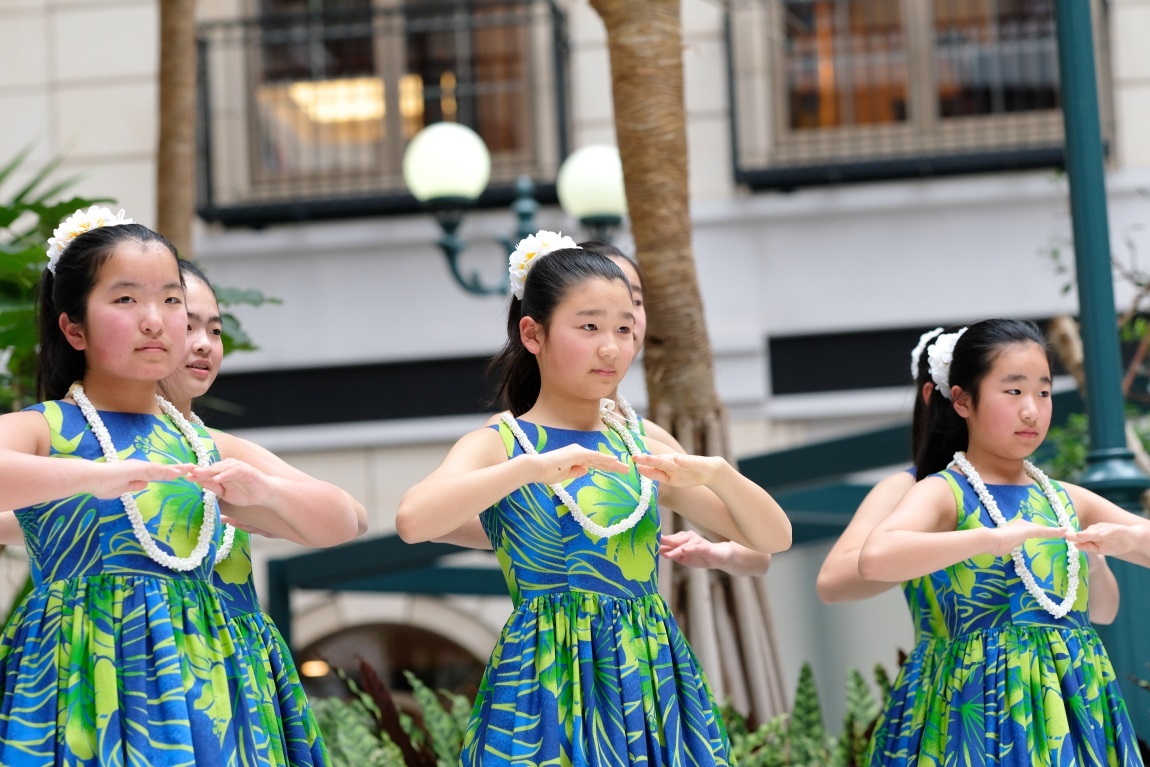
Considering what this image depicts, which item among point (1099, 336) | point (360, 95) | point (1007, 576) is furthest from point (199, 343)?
point (360, 95)

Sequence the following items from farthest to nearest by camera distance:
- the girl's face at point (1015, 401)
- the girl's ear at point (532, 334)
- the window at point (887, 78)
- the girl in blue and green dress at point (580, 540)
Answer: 1. the window at point (887, 78)
2. the girl's face at point (1015, 401)
3. the girl's ear at point (532, 334)
4. the girl in blue and green dress at point (580, 540)

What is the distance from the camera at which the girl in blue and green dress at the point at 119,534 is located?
8.54ft

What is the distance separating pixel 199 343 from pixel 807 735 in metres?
1.99

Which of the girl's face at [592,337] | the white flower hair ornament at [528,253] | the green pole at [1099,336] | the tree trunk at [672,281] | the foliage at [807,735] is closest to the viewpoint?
the girl's face at [592,337]

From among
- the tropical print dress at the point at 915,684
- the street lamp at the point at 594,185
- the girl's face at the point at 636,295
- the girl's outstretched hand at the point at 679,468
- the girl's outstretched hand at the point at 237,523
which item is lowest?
the tropical print dress at the point at 915,684

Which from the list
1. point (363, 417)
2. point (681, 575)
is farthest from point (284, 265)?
point (681, 575)

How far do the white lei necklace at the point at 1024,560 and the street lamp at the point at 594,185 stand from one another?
386cm

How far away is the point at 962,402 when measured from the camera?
11.3ft

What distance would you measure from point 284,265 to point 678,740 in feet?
22.8

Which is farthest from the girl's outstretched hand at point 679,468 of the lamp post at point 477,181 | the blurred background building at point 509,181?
the blurred background building at point 509,181

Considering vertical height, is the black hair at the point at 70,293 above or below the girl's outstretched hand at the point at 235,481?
above

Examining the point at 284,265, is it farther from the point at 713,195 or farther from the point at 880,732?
the point at 880,732

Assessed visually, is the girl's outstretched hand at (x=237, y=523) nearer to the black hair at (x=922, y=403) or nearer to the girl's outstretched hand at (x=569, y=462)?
the girl's outstretched hand at (x=569, y=462)

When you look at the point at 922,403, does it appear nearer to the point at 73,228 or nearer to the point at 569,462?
the point at 569,462
